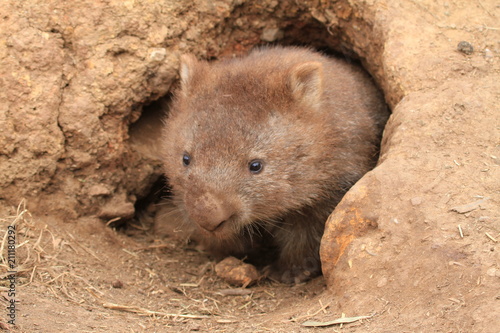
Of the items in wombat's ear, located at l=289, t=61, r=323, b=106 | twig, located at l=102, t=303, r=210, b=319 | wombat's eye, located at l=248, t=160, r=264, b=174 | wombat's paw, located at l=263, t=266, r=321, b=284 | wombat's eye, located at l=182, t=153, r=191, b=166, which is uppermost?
wombat's ear, located at l=289, t=61, r=323, b=106

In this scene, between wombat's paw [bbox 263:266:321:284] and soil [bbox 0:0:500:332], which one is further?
wombat's paw [bbox 263:266:321:284]

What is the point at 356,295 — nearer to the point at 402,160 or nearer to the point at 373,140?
the point at 402,160

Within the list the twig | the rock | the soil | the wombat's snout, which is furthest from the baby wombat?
the twig

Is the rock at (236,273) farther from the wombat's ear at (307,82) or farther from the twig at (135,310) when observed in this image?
the wombat's ear at (307,82)

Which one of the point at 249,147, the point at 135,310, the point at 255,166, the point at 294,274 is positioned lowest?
the point at 294,274

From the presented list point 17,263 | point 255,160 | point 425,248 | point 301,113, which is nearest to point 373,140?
point 301,113

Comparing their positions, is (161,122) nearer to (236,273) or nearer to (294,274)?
(236,273)

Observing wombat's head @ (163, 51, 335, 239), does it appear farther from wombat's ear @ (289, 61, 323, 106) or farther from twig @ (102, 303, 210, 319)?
twig @ (102, 303, 210, 319)

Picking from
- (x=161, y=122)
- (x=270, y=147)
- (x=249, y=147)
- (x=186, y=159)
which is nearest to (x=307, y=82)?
(x=270, y=147)
